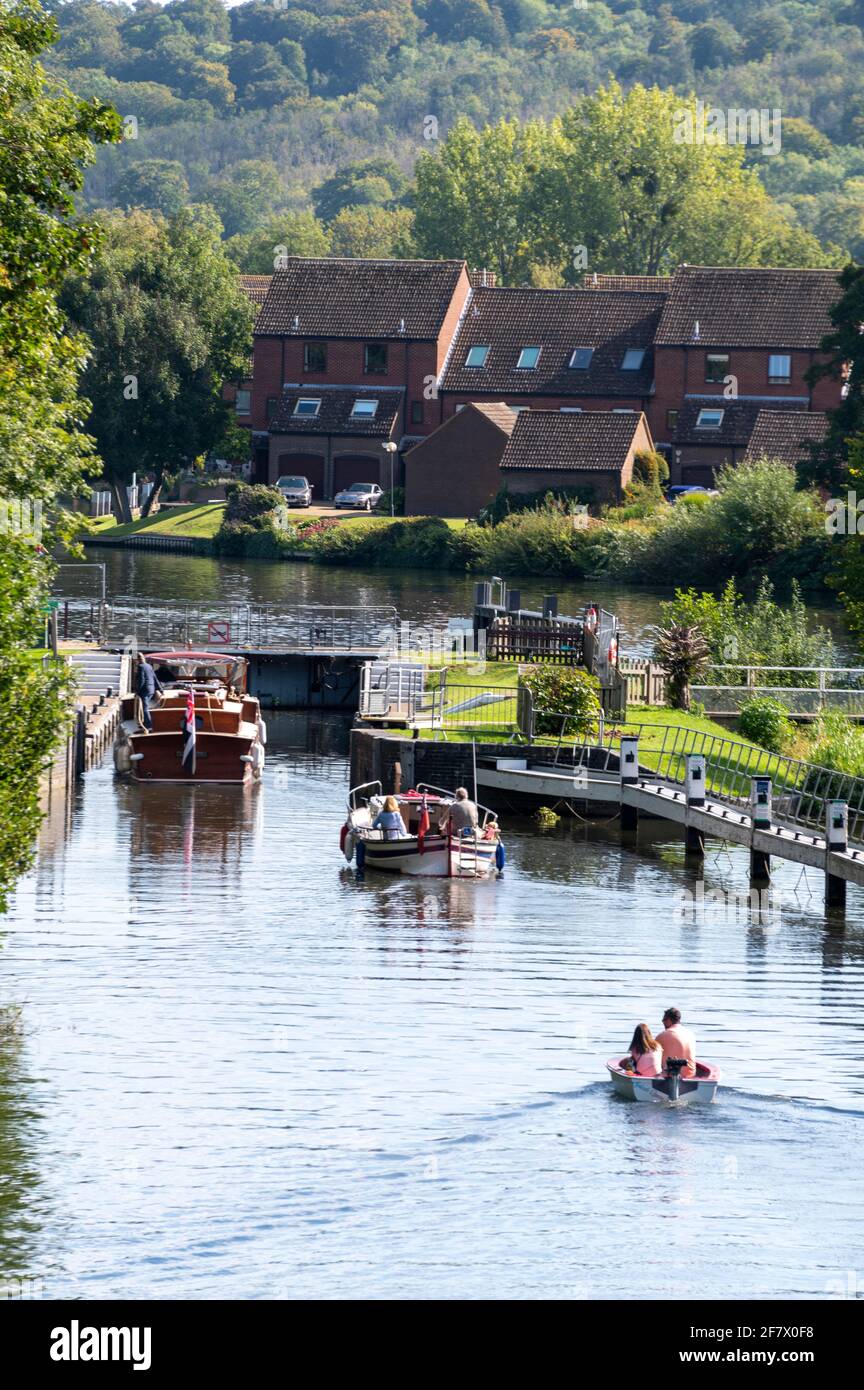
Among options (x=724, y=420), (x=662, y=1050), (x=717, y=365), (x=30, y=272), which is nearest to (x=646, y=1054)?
(x=662, y=1050)

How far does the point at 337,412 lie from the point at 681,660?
67.1 meters

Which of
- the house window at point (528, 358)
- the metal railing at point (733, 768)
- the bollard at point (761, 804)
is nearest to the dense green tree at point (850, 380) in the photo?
the house window at point (528, 358)

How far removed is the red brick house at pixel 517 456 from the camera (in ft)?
344

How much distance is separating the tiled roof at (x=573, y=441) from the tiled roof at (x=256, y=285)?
93.2 feet

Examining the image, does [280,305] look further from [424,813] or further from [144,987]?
[144,987]

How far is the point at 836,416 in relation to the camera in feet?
295

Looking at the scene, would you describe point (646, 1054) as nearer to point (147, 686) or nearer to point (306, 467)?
point (147, 686)

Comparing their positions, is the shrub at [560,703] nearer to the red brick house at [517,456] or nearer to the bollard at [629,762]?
the bollard at [629,762]

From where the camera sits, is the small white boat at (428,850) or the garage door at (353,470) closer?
the small white boat at (428,850)

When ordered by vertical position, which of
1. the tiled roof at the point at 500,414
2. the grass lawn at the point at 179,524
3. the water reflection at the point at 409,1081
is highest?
the tiled roof at the point at 500,414

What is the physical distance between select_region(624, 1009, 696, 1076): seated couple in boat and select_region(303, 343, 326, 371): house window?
3673 inches

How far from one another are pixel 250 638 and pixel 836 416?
32.7 meters

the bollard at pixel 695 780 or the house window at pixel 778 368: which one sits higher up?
the house window at pixel 778 368

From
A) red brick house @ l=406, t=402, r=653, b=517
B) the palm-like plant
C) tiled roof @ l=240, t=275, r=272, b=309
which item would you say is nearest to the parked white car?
red brick house @ l=406, t=402, r=653, b=517
